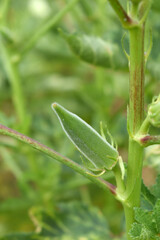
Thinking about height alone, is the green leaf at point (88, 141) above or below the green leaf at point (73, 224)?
above

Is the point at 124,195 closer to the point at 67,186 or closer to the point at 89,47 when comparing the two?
the point at 89,47

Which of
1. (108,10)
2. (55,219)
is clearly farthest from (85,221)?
(108,10)

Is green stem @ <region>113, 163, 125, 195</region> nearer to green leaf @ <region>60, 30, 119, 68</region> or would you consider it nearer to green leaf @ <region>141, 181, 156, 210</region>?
green leaf @ <region>141, 181, 156, 210</region>

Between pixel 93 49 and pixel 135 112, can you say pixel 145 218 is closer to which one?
pixel 135 112

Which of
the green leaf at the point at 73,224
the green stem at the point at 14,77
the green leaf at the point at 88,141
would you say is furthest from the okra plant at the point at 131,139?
the green stem at the point at 14,77

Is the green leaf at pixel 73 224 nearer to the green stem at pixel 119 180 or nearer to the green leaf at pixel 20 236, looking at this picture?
the green leaf at pixel 20 236

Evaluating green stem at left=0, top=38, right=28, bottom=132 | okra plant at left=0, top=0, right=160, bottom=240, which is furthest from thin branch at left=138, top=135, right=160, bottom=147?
green stem at left=0, top=38, right=28, bottom=132

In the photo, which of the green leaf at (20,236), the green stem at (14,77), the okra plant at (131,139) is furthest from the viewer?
the green stem at (14,77)
